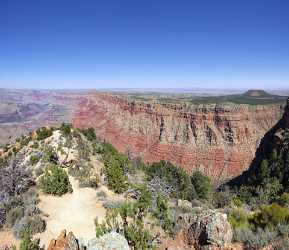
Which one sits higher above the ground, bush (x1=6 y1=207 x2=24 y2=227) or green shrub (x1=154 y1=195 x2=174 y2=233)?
green shrub (x1=154 y1=195 x2=174 y2=233)

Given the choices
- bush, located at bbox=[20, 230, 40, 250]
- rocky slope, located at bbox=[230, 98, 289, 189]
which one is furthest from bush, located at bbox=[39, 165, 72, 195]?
rocky slope, located at bbox=[230, 98, 289, 189]

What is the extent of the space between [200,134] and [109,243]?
226 feet

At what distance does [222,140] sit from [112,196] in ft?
191

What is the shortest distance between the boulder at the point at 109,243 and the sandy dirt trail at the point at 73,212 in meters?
3.68

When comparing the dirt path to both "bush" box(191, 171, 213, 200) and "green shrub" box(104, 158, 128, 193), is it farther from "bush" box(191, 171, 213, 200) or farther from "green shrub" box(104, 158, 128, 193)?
"bush" box(191, 171, 213, 200)

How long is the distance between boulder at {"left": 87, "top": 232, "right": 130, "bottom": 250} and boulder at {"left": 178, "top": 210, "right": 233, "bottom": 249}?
2.27m

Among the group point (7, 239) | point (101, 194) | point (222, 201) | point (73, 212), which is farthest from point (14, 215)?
point (222, 201)

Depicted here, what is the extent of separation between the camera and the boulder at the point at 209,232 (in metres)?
8.95

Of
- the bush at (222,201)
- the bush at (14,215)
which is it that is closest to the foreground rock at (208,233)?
the bush at (14,215)

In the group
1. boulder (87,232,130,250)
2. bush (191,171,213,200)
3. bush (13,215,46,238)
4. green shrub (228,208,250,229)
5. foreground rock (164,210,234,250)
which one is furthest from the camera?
bush (191,171,213,200)

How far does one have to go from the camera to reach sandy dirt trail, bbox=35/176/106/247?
12.9 meters

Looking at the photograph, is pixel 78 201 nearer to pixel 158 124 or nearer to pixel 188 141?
pixel 188 141

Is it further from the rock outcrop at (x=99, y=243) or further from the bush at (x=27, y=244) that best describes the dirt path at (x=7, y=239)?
the rock outcrop at (x=99, y=243)

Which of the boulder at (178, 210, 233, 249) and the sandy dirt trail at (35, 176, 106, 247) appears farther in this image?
the sandy dirt trail at (35, 176, 106, 247)
